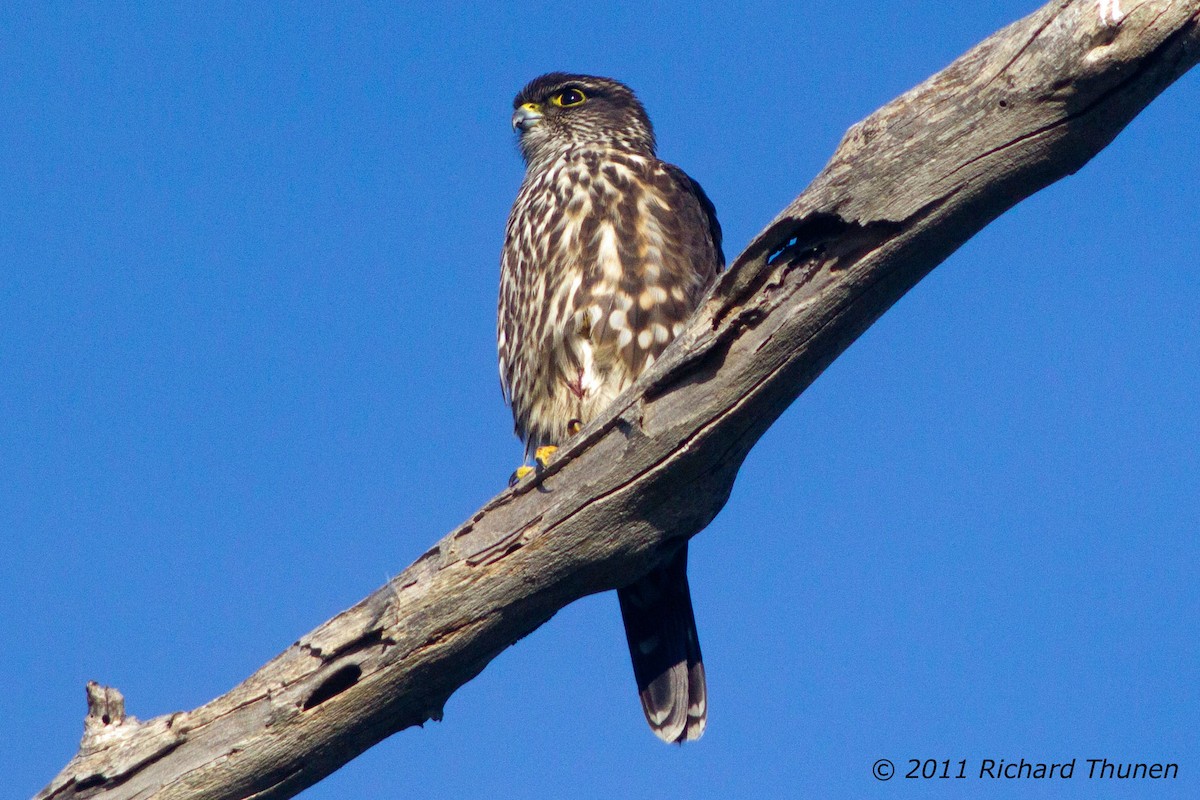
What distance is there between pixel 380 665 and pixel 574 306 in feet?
5.96

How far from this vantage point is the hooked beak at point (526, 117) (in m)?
6.58

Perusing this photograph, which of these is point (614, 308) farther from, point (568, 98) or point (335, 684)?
point (568, 98)

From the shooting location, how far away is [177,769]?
3793mm

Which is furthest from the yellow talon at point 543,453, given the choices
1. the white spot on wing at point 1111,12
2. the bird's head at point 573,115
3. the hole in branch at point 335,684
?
the white spot on wing at point 1111,12

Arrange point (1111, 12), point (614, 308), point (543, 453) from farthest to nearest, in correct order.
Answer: point (614, 308), point (543, 453), point (1111, 12)

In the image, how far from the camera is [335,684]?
12.4 ft

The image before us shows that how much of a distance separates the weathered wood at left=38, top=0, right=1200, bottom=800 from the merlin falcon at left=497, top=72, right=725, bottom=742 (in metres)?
0.68

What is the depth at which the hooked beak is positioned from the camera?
6578 mm

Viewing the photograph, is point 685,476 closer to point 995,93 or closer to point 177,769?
point 995,93

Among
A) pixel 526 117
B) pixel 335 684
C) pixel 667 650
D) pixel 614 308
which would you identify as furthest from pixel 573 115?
pixel 335 684

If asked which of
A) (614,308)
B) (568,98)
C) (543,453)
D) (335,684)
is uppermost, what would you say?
(568,98)

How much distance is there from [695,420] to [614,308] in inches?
56.8

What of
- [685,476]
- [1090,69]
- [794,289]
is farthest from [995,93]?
[685,476]

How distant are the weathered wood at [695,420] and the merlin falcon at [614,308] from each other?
0.68m
